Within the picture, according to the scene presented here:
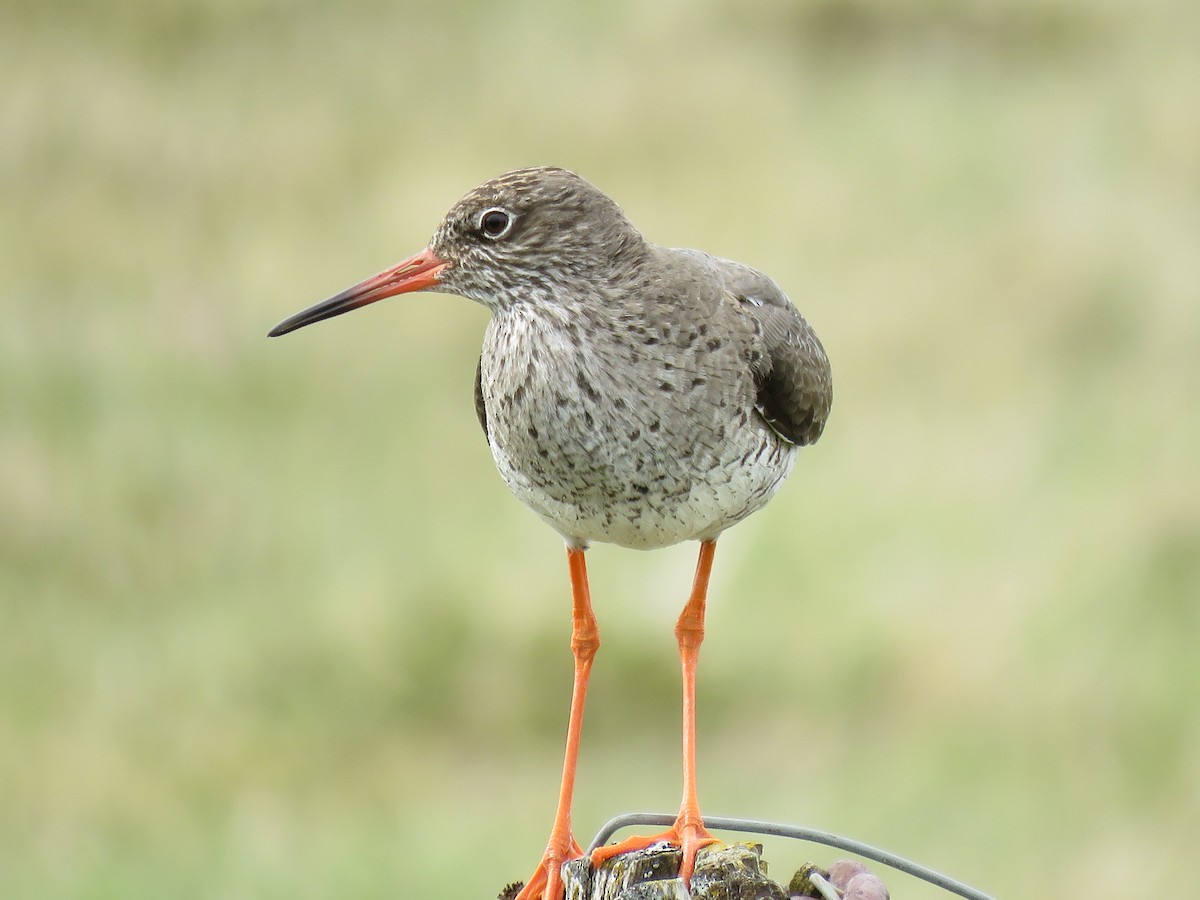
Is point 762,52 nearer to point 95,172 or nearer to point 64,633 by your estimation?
point 95,172

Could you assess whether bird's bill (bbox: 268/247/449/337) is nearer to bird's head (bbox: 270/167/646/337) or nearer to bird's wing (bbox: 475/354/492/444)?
bird's head (bbox: 270/167/646/337)

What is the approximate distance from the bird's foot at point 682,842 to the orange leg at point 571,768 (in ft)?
0.92

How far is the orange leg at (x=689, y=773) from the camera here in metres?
4.46

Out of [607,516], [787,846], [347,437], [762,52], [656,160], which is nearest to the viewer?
[607,516]

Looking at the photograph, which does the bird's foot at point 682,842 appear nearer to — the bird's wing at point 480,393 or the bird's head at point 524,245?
the bird's wing at point 480,393

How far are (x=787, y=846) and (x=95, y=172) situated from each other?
8333mm

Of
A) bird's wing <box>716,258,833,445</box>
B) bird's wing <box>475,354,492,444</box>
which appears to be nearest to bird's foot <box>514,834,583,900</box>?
bird's wing <box>475,354,492,444</box>

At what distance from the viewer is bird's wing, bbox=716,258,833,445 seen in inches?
205

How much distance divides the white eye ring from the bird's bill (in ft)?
0.59

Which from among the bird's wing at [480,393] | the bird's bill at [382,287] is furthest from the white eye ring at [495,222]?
the bird's wing at [480,393]

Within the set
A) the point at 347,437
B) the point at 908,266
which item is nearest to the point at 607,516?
the point at 347,437

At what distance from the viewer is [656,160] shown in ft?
47.3

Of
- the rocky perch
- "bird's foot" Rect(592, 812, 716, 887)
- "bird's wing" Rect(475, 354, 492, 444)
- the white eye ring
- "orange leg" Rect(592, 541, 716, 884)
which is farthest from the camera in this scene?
"bird's wing" Rect(475, 354, 492, 444)

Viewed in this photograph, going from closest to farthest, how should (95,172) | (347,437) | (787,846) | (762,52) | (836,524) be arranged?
1. (787,846)
2. (836,524)
3. (347,437)
4. (95,172)
5. (762,52)
